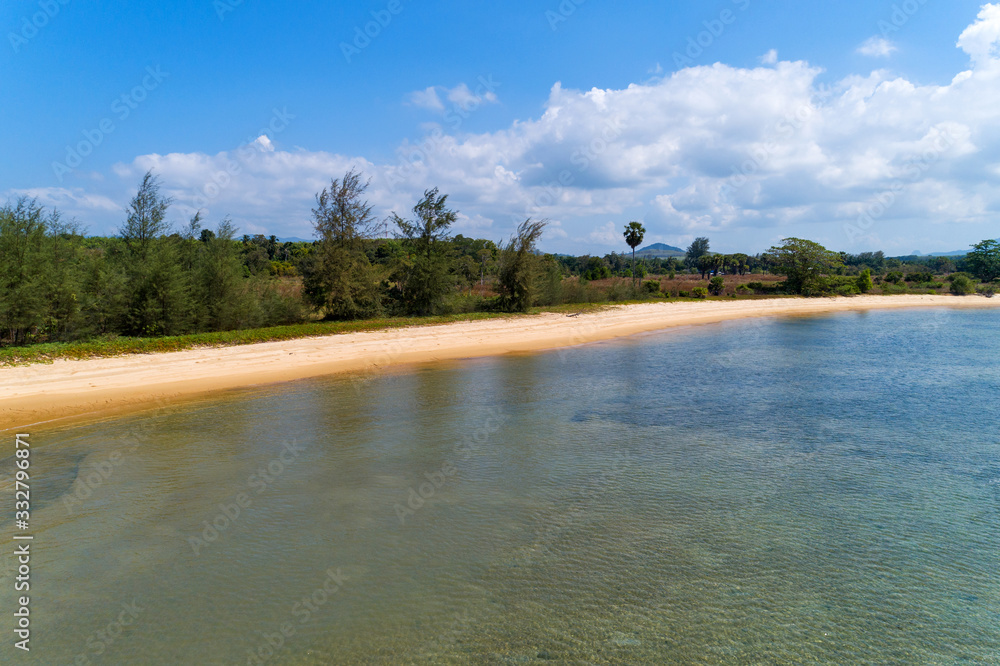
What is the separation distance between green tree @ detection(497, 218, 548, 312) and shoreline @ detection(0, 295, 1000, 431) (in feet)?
4.55

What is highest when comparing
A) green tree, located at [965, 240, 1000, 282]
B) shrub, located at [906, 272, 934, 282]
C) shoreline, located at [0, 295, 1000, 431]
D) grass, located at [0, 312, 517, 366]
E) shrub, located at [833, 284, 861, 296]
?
green tree, located at [965, 240, 1000, 282]

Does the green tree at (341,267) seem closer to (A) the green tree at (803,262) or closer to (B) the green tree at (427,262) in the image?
(B) the green tree at (427,262)

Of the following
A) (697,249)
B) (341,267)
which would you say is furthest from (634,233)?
(697,249)

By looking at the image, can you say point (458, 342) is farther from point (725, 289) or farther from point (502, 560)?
point (725, 289)

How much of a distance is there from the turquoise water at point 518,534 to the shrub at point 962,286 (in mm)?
56250

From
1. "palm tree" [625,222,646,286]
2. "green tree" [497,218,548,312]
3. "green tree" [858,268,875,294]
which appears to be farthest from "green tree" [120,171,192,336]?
"green tree" [858,268,875,294]

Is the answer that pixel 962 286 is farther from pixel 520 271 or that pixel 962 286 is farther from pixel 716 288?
pixel 520 271

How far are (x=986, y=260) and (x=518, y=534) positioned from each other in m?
78.3

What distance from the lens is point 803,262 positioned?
5319cm

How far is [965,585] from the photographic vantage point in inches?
224

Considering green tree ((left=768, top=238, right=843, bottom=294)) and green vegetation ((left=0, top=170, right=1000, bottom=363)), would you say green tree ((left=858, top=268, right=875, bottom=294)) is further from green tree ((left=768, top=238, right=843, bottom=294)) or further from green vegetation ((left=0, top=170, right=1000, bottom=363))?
green vegetation ((left=0, top=170, right=1000, bottom=363))

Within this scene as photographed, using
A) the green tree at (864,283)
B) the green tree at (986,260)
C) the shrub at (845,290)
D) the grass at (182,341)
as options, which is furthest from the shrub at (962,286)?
the grass at (182,341)

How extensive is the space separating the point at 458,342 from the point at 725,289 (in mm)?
38907

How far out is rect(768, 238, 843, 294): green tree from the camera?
172ft
